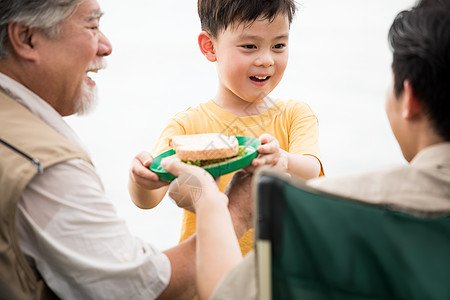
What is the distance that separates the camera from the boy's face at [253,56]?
1.88 metres

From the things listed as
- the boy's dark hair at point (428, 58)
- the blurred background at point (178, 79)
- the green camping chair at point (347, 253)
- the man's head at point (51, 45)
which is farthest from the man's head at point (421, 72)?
the blurred background at point (178, 79)

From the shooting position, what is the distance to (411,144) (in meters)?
1.15

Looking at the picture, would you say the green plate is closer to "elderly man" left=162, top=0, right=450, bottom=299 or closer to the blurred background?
"elderly man" left=162, top=0, right=450, bottom=299

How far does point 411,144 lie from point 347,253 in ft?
1.19

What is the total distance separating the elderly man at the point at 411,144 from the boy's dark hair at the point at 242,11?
0.77m

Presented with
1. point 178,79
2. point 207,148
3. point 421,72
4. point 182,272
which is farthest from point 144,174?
point 178,79

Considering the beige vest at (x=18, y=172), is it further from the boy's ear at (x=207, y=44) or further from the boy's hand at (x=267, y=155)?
the boy's ear at (x=207, y=44)

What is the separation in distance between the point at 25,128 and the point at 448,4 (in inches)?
41.4

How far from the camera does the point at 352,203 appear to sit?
0.95 metres

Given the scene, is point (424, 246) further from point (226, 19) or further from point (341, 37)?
point (341, 37)

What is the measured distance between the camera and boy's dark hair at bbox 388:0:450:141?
1039mm

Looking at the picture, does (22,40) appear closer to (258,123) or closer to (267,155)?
(267,155)

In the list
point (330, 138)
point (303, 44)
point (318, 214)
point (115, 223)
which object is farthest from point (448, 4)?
point (303, 44)

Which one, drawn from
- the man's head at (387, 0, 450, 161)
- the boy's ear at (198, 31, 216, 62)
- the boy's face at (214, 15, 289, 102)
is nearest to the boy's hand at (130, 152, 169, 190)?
the boy's face at (214, 15, 289, 102)
